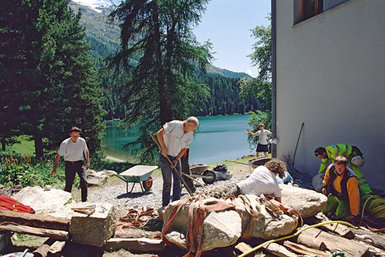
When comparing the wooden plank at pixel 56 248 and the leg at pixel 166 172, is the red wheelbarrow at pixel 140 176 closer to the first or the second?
the leg at pixel 166 172

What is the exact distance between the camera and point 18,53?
14016 millimetres

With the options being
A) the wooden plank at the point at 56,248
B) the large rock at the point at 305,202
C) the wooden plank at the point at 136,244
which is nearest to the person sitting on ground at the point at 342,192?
the large rock at the point at 305,202

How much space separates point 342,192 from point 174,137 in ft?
9.34

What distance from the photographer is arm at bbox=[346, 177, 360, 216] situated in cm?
435

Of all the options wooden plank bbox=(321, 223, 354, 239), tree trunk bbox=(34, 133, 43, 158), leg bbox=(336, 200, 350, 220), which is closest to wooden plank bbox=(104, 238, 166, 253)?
wooden plank bbox=(321, 223, 354, 239)

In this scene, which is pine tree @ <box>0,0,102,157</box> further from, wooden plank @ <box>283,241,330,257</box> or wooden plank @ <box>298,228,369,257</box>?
wooden plank @ <box>298,228,369,257</box>

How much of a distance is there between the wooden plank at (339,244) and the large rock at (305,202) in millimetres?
451

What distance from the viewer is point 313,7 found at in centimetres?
823

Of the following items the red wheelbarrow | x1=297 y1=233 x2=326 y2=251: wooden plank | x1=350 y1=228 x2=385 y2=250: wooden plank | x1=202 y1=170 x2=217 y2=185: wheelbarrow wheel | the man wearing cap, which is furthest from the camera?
x1=202 y1=170 x2=217 y2=185: wheelbarrow wheel

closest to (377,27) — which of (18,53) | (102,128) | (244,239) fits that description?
(244,239)

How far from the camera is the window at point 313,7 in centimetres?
766

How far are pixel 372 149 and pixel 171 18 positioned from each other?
11189 mm

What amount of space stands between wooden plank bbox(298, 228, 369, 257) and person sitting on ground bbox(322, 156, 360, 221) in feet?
3.51

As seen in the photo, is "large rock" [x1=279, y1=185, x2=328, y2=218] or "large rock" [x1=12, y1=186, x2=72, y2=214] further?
"large rock" [x1=12, y1=186, x2=72, y2=214]
